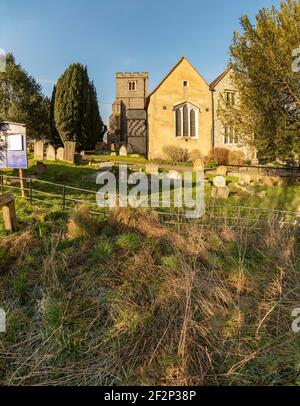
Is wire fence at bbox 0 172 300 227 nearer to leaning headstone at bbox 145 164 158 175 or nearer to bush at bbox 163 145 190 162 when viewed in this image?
leaning headstone at bbox 145 164 158 175

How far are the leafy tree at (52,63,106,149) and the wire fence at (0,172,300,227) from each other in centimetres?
1591

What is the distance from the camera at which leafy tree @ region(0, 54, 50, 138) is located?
93.8 feet

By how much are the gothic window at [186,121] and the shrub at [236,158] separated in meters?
3.74

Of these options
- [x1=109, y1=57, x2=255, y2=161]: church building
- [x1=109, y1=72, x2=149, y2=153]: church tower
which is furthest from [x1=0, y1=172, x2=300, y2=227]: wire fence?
[x1=109, y1=72, x2=149, y2=153]: church tower

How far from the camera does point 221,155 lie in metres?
26.2

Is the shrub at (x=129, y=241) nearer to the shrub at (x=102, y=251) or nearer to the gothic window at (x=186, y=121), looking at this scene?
the shrub at (x=102, y=251)

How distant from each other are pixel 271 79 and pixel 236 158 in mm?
11214

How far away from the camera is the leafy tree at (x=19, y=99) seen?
2858cm

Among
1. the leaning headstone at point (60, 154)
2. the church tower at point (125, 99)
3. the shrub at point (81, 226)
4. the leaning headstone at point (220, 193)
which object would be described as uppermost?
the church tower at point (125, 99)

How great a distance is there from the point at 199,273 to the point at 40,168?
481 inches

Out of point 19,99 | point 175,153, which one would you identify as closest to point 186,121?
point 175,153

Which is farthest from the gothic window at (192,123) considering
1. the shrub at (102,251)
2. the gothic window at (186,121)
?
the shrub at (102,251)

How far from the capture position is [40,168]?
15.4 meters

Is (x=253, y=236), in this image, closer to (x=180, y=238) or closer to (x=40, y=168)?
(x=180, y=238)
